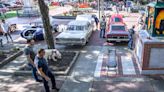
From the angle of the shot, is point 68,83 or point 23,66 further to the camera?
point 23,66

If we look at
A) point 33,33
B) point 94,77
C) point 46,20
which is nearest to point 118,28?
point 33,33

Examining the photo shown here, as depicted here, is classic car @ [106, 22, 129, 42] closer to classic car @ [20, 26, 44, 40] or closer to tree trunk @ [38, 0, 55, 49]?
classic car @ [20, 26, 44, 40]

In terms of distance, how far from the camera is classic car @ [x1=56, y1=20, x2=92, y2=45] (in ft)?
53.6

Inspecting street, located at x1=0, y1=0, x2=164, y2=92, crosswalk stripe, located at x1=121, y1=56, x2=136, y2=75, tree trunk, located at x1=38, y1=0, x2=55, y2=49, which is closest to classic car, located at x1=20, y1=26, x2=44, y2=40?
street, located at x1=0, y1=0, x2=164, y2=92

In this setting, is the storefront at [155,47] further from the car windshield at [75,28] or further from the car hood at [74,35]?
the car windshield at [75,28]

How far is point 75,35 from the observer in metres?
16.9

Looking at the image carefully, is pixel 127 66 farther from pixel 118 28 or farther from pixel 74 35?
pixel 118 28

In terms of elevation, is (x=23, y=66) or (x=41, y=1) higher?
(x=41, y=1)

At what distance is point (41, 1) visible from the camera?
516 inches

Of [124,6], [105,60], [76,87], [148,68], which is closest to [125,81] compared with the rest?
[148,68]

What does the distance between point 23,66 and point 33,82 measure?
2131mm

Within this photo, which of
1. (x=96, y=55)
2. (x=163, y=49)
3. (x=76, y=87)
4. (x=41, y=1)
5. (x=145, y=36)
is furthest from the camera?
(x=96, y=55)

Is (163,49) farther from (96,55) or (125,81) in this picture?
(96,55)

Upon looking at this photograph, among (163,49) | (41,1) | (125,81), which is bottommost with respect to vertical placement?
(125,81)
